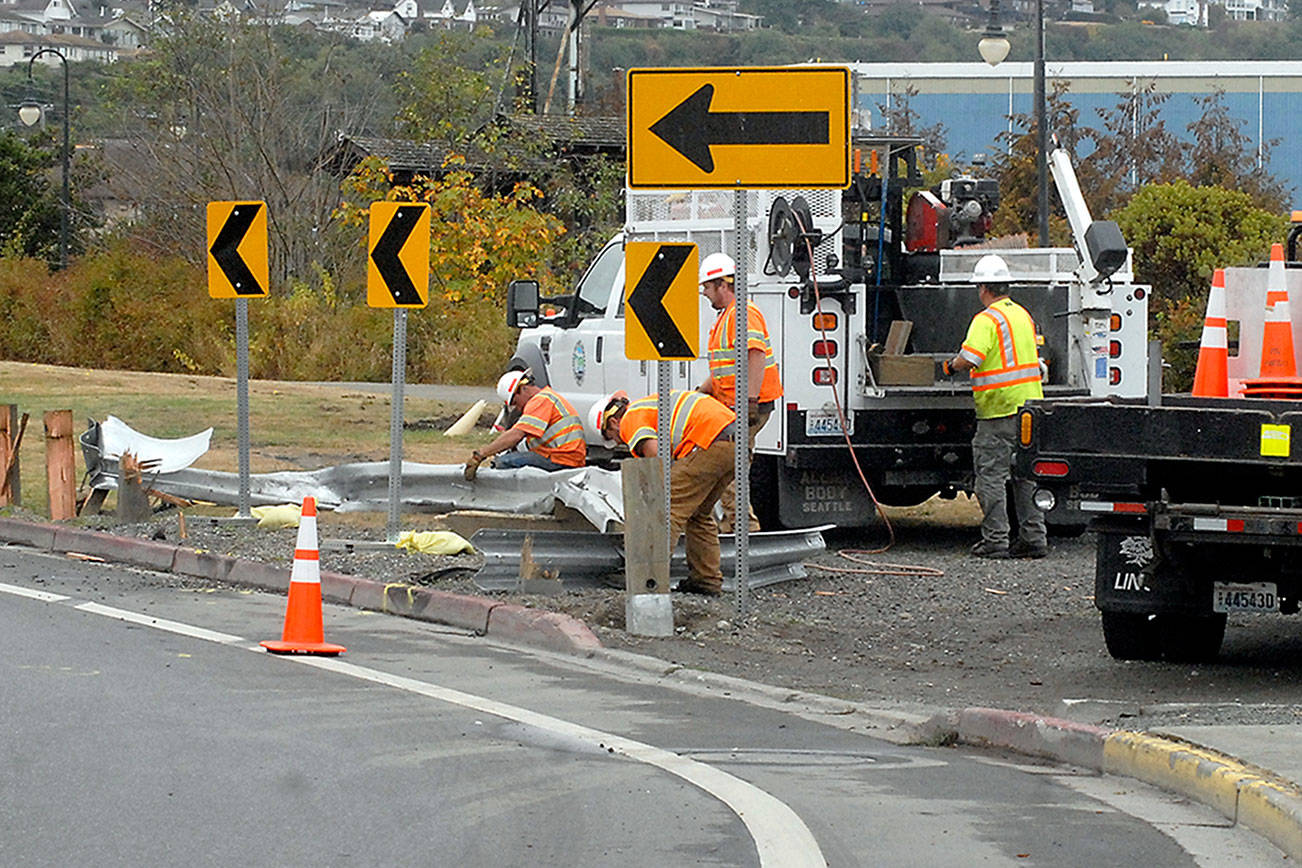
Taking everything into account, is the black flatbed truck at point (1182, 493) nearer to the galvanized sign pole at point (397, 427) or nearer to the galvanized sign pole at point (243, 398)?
the galvanized sign pole at point (397, 427)

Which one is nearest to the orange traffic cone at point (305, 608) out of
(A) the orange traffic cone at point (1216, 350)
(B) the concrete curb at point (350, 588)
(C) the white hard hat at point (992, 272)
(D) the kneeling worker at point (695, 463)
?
(B) the concrete curb at point (350, 588)

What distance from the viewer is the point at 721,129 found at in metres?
10.0

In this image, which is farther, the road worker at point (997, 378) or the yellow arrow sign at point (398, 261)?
the road worker at point (997, 378)

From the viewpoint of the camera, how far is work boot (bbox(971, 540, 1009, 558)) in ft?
43.1

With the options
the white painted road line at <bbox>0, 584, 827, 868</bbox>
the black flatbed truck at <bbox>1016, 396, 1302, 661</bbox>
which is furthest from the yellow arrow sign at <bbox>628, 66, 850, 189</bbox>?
the white painted road line at <bbox>0, 584, 827, 868</bbox>

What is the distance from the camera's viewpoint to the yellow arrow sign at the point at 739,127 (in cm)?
997

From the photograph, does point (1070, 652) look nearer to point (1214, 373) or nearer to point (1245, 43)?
point (1214, 373)

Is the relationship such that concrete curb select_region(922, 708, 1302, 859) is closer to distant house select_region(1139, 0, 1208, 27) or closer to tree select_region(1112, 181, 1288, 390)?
tree select_region(1112, 181, 1288, 390)

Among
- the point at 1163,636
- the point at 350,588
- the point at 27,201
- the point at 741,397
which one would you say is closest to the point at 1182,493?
the point at 1163,636

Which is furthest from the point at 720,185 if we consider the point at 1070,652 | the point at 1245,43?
the point at 1245,43

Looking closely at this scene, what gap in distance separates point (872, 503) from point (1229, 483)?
4.83 metres

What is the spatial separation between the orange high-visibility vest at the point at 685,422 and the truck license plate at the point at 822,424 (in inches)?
76.5

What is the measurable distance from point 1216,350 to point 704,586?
10.3 ft

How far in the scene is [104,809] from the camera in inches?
242
